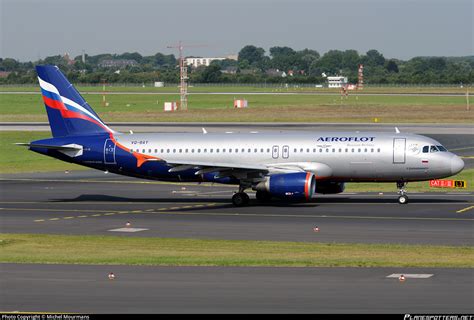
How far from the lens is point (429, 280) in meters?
31.5

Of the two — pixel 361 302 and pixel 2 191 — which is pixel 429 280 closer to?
pixel 361 302

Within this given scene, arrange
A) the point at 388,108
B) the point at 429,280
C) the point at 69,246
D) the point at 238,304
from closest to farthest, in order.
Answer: the point at 238,304, the point at 429,280, the point at 69,246, the point at 388,108

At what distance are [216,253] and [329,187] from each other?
63.5 ft

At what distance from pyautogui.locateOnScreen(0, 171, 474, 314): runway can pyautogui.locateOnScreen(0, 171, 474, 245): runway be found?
0.20 feet

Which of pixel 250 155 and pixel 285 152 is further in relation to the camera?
pixel 250 155

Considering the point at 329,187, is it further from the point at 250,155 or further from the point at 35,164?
the point at 35,164

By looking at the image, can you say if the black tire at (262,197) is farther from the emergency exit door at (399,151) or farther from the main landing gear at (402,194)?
the emergency exit door at (399,151)

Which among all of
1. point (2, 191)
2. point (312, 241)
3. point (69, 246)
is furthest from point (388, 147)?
point (2, 191)

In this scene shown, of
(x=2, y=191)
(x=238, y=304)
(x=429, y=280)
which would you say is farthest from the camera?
(x=2, y=191)

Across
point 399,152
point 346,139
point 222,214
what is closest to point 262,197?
point 222,214

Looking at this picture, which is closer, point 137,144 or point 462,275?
point 462,275

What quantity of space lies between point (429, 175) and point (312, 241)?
1538cm

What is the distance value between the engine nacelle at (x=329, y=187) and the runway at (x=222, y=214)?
2.35 feet

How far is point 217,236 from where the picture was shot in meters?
44.4
